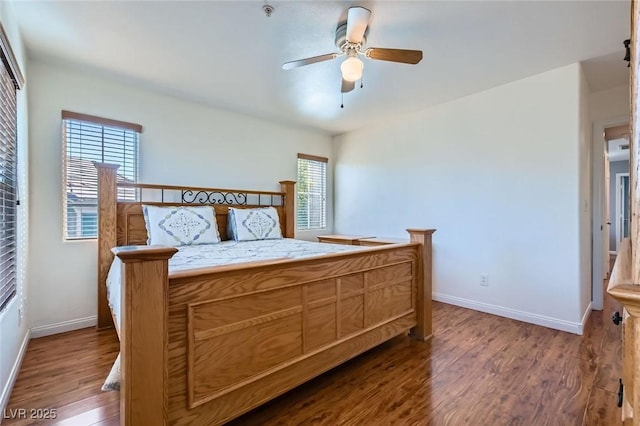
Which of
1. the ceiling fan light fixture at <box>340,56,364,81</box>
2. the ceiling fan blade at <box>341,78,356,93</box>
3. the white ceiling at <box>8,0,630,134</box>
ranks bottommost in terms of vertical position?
the ceiling fan light fixture at <box>340,56,364,81</box>

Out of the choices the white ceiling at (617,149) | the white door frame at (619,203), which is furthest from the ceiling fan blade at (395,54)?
the white door frame at (619,203)

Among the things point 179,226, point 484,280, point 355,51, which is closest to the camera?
point 355,51

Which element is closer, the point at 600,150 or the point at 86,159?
the point at 86,159

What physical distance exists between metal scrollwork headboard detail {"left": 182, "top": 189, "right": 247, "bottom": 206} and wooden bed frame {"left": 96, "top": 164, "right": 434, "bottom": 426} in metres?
2.32

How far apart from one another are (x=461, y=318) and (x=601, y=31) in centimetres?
267

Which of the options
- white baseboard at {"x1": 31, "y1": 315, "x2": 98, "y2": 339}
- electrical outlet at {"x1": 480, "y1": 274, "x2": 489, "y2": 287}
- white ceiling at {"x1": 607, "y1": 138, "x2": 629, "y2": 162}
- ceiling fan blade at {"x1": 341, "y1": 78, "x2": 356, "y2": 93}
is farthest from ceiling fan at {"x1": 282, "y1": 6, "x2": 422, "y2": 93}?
white ceiling at {"x1": 607, "y1": 138, "x2": 629, "y2": 162}

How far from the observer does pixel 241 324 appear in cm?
151

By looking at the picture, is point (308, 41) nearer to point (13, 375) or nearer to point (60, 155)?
point (60, 155)

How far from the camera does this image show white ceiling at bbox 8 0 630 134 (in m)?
1.95

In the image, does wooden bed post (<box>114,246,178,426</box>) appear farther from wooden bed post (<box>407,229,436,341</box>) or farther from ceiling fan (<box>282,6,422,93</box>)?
wooden bed post (<box>407,229,436,341</box>)

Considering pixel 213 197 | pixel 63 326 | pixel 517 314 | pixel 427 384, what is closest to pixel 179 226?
pixel 213 197

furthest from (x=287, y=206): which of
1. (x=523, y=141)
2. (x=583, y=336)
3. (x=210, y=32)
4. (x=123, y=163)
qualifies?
(x=583, y=336)

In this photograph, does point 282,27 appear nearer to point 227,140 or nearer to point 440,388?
point 227,140

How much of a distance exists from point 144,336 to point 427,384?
1691mm
